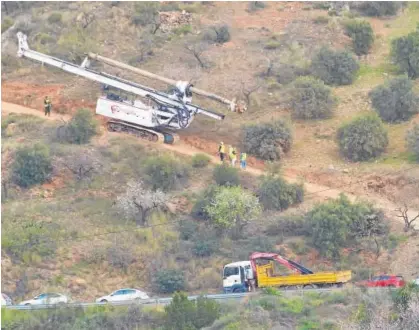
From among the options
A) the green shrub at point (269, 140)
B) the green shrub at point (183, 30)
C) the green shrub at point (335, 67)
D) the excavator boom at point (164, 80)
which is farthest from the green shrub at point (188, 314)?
the green shrub at point (183, 30)

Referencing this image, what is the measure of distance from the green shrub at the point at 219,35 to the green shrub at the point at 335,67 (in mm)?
6412

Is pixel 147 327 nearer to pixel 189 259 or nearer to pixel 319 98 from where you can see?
pixel 189 259

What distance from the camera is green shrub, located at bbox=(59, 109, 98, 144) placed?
62625 mm

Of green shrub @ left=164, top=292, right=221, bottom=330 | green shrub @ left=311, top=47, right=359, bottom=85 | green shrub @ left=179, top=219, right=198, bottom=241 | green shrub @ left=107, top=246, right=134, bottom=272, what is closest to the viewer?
green shrub @ left=164, top=292, right=221, bottom=330

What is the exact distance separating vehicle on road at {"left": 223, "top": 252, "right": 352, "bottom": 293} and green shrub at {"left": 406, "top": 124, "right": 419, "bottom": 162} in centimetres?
1025

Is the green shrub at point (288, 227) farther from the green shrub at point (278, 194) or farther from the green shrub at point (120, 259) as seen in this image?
the green shrub at point (120, 259)

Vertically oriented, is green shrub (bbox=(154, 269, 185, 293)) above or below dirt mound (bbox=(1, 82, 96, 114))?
below

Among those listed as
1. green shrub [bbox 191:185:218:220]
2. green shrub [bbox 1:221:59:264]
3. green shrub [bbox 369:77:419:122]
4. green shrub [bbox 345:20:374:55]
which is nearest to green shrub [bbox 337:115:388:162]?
green shrub [bbox 369:77:419:122]

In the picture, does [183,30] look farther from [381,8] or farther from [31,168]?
[31,168]

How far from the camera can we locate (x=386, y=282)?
47.8m

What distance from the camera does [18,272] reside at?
52531mm

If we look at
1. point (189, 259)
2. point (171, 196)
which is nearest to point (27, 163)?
point (171, 196)

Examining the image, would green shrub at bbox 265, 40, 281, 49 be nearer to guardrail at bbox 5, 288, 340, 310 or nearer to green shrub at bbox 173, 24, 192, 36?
green shrub at bbox 173, 24, 192, 36

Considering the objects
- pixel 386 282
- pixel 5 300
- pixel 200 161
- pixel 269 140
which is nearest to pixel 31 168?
pixel 200 161
